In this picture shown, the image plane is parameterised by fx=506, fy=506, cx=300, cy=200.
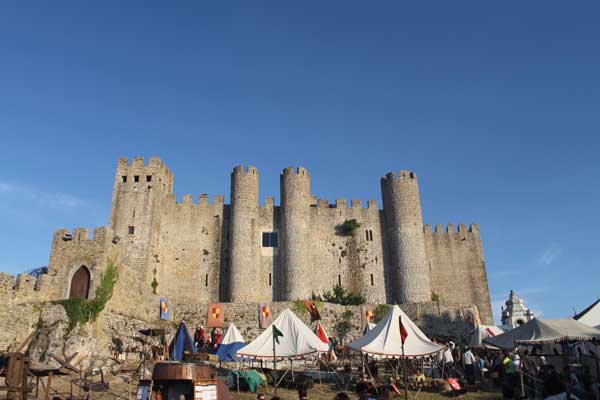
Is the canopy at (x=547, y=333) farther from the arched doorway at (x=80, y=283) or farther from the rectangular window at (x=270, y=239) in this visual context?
the rectangular window at (x=270, y=239)

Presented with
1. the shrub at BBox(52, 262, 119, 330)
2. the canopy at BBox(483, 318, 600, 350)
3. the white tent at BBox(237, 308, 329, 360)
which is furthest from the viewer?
the shrub at BBox(52, 262, 119, 330)

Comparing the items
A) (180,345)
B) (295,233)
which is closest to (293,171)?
(295,233)

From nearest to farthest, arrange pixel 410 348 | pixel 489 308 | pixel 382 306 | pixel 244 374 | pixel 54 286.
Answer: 1. pixel 410 348
2. pixel 244 374
3. pixel 54 286
4. pixel 382 306
5. pixel 489 308

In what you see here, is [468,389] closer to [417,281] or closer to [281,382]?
[281,382]

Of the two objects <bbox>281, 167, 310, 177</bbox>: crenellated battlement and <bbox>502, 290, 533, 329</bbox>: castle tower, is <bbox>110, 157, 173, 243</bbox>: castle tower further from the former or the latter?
<bbox>502, 290, 533, 329</bbox>: castle tower

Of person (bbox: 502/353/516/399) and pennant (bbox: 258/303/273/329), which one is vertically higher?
pennant (bbox: 258/303/273/329)

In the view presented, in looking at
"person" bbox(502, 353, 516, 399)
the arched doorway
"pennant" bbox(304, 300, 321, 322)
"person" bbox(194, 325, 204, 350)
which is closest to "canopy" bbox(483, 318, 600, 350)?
"person" bbox(502, 353, 516, 399)

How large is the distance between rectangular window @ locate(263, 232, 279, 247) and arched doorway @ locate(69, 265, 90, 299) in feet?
45.3

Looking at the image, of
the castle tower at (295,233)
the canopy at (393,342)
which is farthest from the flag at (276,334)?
the castle tower at (295,233)

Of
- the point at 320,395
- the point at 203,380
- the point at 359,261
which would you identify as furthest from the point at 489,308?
the point at 203,380

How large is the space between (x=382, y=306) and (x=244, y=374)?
50.7 ft

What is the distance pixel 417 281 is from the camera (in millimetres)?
33594

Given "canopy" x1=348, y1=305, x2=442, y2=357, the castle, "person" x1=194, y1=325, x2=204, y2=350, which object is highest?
the castle

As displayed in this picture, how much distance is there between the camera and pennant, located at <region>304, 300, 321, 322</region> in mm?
27906
